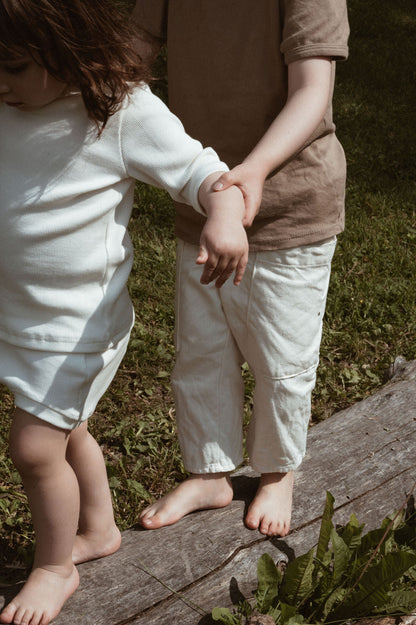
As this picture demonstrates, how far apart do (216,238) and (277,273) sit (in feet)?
2.06

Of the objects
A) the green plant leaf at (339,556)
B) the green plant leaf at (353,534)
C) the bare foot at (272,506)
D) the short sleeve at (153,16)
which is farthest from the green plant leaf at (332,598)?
the short sleeve at (153,16)

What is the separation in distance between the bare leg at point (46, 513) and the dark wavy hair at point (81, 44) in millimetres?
723

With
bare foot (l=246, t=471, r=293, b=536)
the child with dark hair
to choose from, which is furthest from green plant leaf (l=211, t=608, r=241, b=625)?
the child with dark hair

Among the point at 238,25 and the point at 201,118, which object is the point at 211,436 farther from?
the point at 238,25

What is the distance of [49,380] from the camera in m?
1.78

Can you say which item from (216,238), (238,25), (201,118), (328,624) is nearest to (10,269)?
(216,238)

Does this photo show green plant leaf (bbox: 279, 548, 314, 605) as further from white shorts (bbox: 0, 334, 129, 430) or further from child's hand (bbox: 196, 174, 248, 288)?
child's hand (bbox: 196, 174, 248, 288)

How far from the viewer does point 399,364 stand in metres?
3.31

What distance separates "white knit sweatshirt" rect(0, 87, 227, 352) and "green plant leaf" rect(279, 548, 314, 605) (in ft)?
2.84

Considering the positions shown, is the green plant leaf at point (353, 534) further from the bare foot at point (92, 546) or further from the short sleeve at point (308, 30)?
the short sleeve at point (308, 30)

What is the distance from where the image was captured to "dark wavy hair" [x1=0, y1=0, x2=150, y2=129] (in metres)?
1.53

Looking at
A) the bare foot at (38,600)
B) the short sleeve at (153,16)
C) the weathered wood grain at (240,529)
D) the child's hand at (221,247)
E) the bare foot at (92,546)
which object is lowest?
the weathered wood grain at (240,529)

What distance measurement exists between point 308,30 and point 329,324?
7.27 ft

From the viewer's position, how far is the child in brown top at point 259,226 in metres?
1.92
